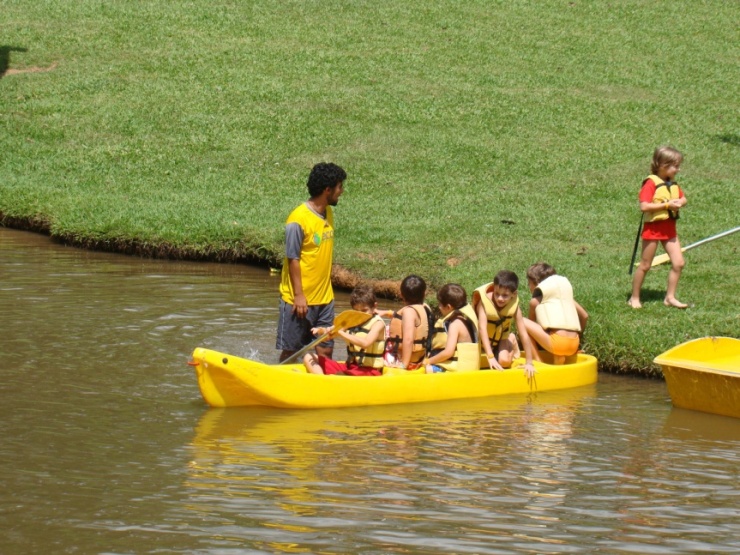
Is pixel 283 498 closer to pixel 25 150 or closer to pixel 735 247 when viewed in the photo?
pixel 735 247

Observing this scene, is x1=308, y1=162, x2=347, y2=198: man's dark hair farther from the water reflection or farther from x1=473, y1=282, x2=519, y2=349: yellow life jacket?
x1=473, y1=282, x2=519, y2=349: yellow life jacket

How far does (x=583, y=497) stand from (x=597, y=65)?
2119cm

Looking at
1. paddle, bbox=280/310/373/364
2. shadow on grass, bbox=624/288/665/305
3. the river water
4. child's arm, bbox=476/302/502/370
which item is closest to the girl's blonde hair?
shadow on grass, bbox=624/288/665/305

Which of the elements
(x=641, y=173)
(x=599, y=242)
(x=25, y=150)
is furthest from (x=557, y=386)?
(x=25, y=150)

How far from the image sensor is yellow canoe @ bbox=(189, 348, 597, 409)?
858 centimetres

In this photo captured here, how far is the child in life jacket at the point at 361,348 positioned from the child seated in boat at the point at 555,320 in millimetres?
1766

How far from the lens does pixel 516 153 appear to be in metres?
20.8

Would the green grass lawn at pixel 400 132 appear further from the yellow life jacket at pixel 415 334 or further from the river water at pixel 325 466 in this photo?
the river water at pixel 325 466

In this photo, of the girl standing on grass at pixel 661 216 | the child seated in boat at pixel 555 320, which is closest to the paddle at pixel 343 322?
the child seated in boat at pixel 555 320

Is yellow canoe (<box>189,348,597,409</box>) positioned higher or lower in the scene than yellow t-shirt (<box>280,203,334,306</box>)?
lower

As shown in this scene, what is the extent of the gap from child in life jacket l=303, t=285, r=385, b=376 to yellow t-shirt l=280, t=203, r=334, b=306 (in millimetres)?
319

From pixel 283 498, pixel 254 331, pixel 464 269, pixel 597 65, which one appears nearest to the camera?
pixel 283 498

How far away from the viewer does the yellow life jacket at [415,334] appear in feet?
31.6

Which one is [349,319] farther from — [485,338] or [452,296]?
[485,338]
